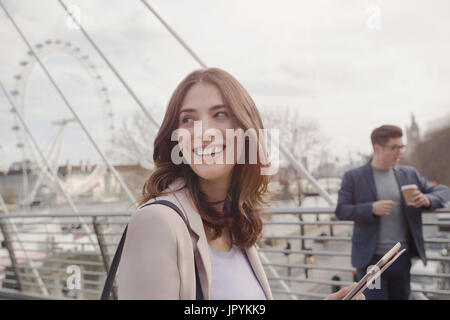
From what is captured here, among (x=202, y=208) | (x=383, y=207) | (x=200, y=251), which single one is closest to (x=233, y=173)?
(x=202, y=208)

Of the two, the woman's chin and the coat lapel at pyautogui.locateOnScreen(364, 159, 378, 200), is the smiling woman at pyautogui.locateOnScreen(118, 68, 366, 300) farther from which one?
the coat lapel at pyautogui.locateOnScreen(364, 159, 378, 200)

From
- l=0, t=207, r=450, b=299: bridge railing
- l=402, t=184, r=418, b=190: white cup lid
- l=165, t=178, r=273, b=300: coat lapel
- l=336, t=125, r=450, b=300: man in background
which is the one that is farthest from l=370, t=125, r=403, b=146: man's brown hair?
l=165, t=178, r=273, b=300: coat lapel

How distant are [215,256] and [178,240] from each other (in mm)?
130

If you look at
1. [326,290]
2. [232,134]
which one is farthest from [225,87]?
[326,290]

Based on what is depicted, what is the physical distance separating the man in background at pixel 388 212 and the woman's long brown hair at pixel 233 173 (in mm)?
1385

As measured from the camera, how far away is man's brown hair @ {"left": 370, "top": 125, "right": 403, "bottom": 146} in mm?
2068

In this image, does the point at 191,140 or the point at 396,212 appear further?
the point at 396,212

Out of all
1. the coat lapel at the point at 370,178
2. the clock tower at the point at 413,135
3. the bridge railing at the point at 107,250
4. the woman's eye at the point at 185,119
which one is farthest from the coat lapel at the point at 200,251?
the clock tower at the point at 413,135

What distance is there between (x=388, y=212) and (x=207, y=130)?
157 cm

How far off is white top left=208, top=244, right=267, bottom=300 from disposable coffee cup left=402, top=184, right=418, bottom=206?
147 centimetres

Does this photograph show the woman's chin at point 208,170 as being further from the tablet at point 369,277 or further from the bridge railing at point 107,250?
the bridge railing at point 107,250

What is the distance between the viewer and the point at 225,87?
24.9 inches
